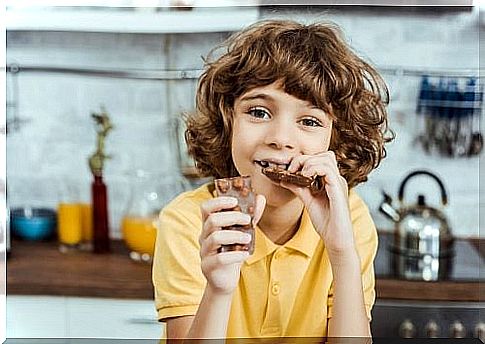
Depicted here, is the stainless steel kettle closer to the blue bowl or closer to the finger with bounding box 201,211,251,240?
the finger with bounding box 201,211,251,240

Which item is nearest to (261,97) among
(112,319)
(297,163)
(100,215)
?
(297,163)

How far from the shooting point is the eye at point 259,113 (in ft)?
5.02

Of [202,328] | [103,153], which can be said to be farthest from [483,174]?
[103,153]

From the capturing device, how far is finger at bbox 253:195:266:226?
153cm

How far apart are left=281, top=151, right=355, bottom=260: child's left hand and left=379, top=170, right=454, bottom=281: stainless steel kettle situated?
8cm

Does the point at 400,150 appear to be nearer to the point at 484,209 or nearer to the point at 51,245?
the point at 484,209

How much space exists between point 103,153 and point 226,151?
20 cm

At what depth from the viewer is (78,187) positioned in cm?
161

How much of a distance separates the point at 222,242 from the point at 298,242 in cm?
12

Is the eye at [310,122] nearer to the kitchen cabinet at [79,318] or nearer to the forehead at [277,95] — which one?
the forehead at [277,95]

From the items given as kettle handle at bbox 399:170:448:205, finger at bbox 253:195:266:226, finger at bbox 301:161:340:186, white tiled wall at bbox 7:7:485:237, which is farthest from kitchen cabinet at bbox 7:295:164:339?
kettle handle at bbox 399:170:448:205

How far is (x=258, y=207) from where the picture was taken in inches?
60.3

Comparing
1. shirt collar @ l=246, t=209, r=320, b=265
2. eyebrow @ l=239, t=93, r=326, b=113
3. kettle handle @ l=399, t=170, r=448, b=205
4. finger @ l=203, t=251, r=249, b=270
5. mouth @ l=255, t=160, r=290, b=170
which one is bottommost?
finger @ l=203, t=251, r=249, b=270

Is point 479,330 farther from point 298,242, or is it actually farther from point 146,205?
point 146,205
